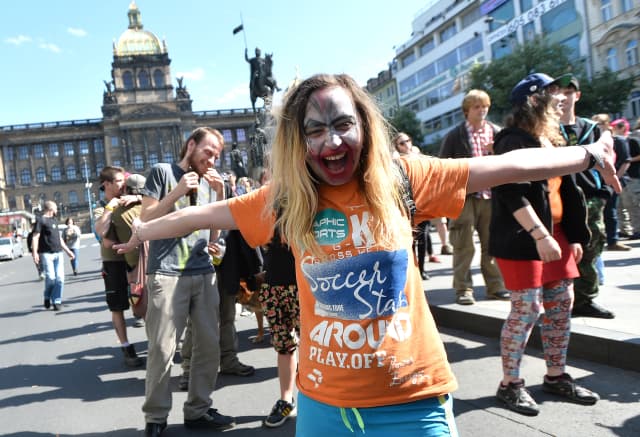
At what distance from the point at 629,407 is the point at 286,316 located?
7.12 feet

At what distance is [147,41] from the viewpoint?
92.4 meters

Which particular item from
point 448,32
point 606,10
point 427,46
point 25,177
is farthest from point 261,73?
point 25,177

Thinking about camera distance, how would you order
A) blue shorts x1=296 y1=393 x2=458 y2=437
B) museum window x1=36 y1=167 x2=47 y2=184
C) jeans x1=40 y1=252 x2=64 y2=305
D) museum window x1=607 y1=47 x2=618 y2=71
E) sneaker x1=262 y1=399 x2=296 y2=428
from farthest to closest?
museum window x1=36 y1=167 x2=47 y2=184
museum window x1=607 y1=47 x2=618 y2=71
jeans x1=40 y1=252 x2=64 y2=305
sneaker x1=262 y1=399 x2=296 y2=428
blue shorts x1=296 y1=393 x2=458 y2=437

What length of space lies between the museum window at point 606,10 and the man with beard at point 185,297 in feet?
114

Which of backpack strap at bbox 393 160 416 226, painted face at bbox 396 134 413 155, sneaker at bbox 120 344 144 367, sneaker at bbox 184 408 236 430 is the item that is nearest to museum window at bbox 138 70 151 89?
painted face at bbox 396 134 413 155

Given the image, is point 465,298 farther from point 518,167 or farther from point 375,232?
point 375,232

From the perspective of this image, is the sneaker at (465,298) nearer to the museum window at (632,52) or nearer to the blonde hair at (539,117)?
the blonde hair at (539,117)

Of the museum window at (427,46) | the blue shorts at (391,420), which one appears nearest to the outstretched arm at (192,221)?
the blue shorts at (391,420)

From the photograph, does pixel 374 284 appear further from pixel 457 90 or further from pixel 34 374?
pixel 457 90

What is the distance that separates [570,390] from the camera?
10.7 ft

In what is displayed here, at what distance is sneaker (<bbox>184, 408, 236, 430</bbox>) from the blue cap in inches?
108

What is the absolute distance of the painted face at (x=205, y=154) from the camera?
3533 millimetres

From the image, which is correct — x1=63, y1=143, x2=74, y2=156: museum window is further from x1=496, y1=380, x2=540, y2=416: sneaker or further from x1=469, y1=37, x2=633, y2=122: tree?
x1=496, y1=380, x2=540, y2=416: sneaker

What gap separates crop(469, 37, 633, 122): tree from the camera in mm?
27250
